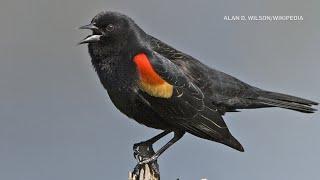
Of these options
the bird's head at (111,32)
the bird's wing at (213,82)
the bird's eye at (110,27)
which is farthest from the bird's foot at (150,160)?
the bird's eye at (110,27)

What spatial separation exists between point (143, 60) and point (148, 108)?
43 centimetres

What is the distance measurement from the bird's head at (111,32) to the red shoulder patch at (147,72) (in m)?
0.23

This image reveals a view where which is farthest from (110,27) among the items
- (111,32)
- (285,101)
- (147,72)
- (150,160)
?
(285,101)

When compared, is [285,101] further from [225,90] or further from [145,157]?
[145,157]

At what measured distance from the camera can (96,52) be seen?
5.89 meters

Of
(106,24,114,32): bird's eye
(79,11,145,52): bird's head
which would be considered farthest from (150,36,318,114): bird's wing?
(106,24,114,32): bird's eye

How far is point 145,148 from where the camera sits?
234 inches

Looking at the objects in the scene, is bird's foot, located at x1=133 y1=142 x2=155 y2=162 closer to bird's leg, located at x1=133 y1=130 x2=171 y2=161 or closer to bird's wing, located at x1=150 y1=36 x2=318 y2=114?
bird's leg, located at x1=133 y1=130 x2=171 y2=161

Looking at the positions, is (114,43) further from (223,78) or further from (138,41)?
(223,78)

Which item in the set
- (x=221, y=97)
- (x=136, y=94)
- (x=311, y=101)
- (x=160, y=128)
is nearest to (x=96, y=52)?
(x=136, y=94)

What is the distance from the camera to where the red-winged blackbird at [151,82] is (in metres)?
5.75

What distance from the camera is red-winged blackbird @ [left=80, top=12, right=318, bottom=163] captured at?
575 centimetres

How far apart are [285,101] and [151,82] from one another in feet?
4.77

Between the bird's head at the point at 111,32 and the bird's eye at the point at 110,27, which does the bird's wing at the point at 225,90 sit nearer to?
the bird's head at the point at 111,32
